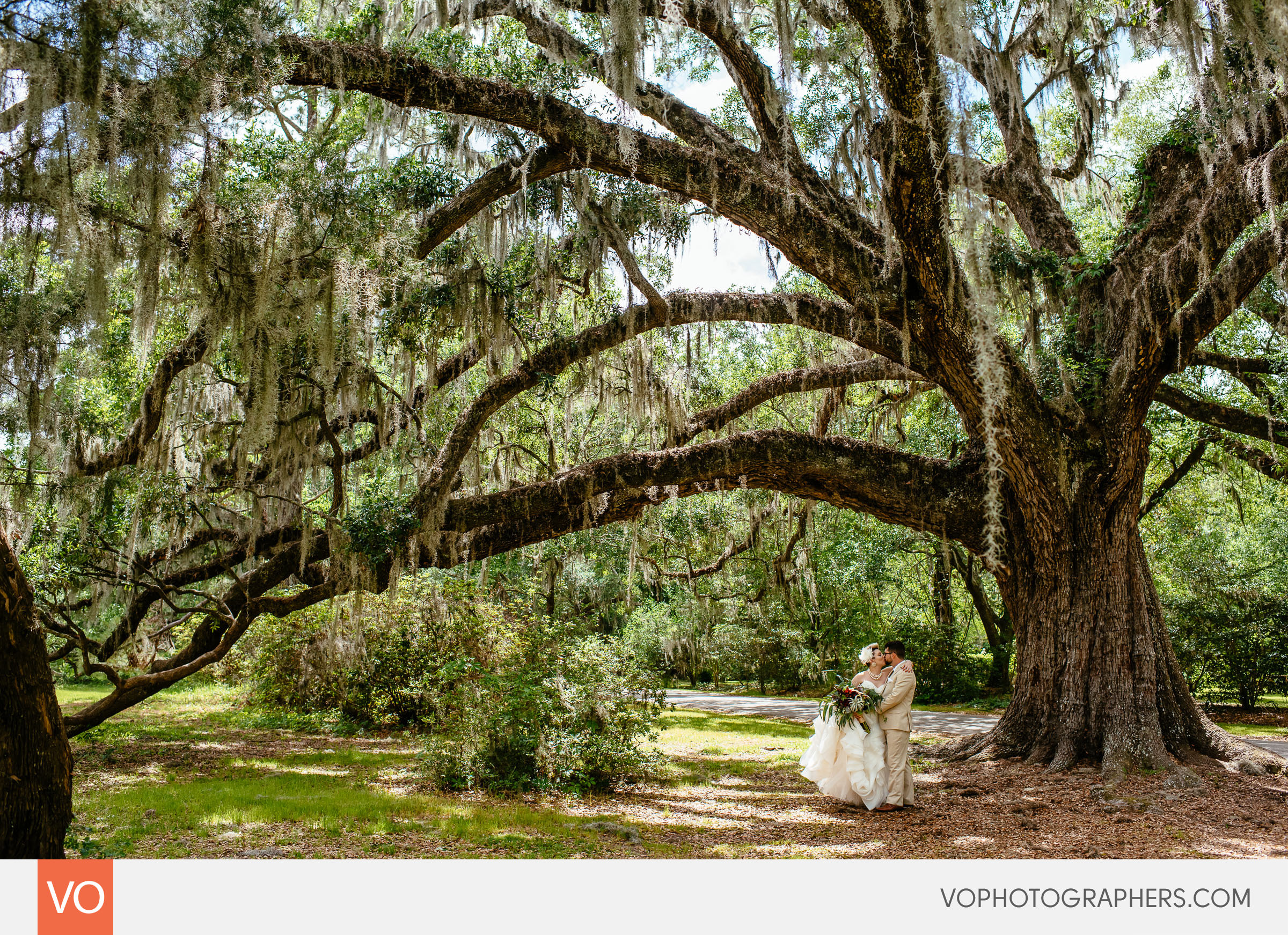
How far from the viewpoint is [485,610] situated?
11812 millimetres

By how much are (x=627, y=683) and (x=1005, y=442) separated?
3.82 metres

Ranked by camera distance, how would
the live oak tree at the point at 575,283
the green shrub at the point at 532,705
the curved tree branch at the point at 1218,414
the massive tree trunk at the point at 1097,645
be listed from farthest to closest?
the curved tree branch at the point at 1218,414
the massive tree trunk at the point at 1097,645
the green shrub at the point at 532,705
the live oak tree at the point at 575,283

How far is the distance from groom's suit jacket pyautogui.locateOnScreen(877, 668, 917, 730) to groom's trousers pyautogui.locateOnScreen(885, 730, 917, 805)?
6cm

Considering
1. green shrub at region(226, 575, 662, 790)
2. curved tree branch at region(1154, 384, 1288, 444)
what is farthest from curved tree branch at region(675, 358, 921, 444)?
curved tree branch at region(1154, 384, 1288, 444)

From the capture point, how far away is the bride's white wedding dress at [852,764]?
599cm

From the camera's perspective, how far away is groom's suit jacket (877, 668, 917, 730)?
236 inches

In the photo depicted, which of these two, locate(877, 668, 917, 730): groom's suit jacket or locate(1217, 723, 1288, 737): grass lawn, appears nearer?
locate(877, 668, 917, 730): groom's suit jacket

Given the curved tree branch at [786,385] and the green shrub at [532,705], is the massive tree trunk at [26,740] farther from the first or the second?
the curved tree branch at [786,385]

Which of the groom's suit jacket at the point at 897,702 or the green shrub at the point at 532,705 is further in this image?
the green shrub at the point at 532,705

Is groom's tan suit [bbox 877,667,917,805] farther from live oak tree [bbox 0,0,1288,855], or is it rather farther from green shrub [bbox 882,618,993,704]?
green shrub [bbox 882,618,993,704]

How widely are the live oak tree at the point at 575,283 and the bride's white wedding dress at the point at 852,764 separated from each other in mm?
1949

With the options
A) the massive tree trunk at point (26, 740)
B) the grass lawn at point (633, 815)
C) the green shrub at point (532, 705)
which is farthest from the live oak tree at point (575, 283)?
the massive tree trunk at point (26, 740)

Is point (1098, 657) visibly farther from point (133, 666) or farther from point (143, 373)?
point (133, 666)
